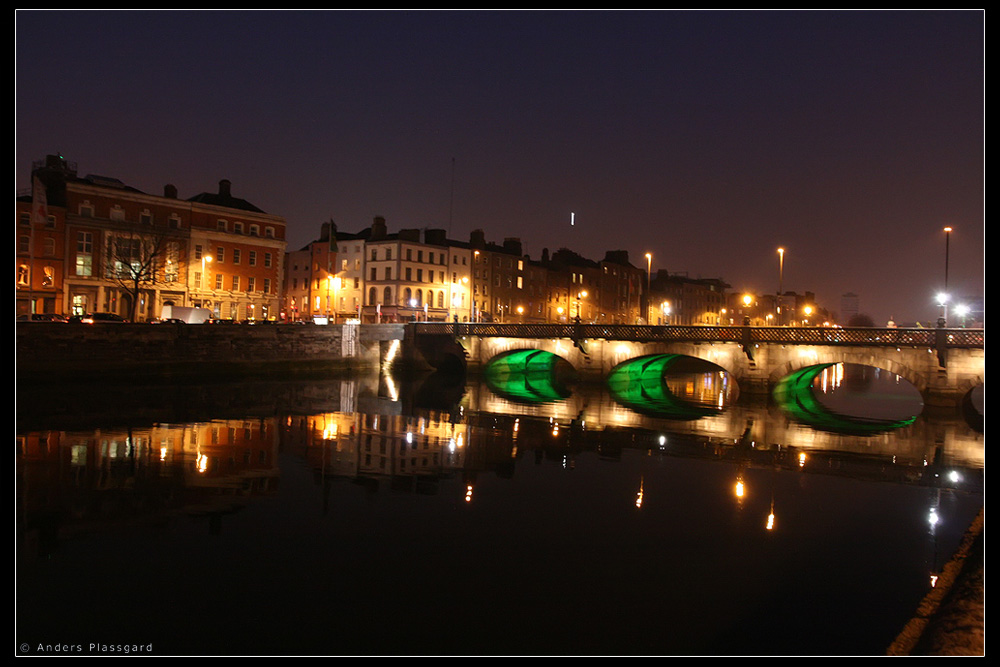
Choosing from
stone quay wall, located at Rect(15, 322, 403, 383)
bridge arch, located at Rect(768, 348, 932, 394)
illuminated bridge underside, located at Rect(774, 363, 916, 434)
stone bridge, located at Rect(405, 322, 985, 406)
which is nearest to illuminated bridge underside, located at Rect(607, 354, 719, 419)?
stone bridge, located at Rect(405, 322, 985, 406)

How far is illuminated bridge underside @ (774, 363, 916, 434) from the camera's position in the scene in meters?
34.6

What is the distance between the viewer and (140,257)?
199ft

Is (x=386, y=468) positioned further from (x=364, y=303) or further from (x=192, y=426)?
(x=364, y=303)

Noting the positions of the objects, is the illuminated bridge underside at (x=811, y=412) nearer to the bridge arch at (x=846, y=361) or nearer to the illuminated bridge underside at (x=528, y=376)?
the bridge arch at (x=846, y=361)

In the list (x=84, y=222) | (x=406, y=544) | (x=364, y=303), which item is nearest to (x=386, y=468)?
(x=406, y=544)

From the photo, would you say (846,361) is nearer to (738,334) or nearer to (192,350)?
(738,334)

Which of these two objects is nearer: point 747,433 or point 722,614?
point 722,614

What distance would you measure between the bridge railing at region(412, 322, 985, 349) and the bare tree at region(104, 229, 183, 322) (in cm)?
2333

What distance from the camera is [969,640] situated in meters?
9.83

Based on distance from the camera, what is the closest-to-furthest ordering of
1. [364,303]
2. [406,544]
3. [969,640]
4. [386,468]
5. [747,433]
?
[969,640] < [406,544] < [386,468] < [747,433] < [364,303]

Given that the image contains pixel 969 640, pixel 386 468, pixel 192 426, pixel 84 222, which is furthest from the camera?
pixel 84 222

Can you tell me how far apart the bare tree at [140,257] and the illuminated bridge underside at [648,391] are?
3923 cm

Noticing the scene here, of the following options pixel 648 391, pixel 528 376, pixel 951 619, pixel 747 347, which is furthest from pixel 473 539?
pixel 528 376

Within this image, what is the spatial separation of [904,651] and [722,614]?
2532mm
